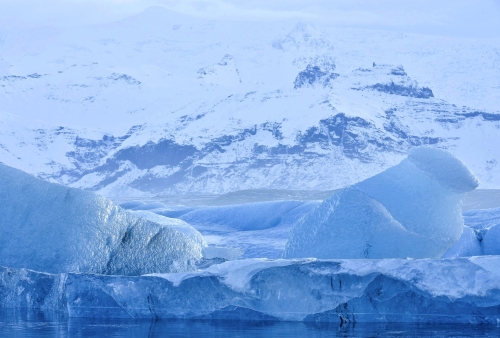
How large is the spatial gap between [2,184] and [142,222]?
1810mm

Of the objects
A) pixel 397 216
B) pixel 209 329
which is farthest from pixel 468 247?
pixel 209 329

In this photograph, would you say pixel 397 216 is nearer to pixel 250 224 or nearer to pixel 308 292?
pixel 308 292

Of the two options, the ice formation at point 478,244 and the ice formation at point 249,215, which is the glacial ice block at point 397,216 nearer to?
the ice formation at point 478,244

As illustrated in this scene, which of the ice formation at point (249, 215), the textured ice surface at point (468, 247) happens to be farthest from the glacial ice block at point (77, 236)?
the ice formation at point (249, 215)

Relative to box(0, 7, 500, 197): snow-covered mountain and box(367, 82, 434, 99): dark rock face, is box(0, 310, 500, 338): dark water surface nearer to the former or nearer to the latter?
box(0, 7, 500, 197): snow-covered mountain

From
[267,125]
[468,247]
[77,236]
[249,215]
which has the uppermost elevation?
[77,236]

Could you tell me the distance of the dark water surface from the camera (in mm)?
7652

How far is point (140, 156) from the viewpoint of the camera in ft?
506

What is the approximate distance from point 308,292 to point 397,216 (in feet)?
6.44

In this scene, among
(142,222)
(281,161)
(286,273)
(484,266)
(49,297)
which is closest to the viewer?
(484,266)

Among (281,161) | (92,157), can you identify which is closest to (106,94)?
(92,157)

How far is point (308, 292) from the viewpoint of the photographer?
28.2ft

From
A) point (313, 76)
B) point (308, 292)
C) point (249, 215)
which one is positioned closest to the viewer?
point (308, 292)

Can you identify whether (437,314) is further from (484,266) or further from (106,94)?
(106,94)
